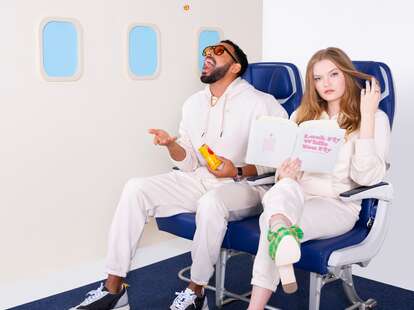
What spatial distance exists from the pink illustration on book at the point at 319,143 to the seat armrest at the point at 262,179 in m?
0.32

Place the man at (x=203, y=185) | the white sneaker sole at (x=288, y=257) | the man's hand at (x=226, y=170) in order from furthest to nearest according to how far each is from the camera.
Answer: the man's hand at (x=226, y=170) → the man at (x=203, y=185) → the white sneaker sole at (x=288, y=257)

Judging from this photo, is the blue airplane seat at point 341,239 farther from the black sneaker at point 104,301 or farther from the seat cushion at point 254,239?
the black sneaker at point 104,301

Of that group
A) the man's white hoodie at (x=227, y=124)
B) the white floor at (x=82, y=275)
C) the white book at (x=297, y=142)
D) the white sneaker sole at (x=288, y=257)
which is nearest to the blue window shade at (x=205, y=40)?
the man's white hoodie at (x=227, y=124)

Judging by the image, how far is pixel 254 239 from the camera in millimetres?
2420

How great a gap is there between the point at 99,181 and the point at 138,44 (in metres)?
0.79

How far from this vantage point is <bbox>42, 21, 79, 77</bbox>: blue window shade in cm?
288

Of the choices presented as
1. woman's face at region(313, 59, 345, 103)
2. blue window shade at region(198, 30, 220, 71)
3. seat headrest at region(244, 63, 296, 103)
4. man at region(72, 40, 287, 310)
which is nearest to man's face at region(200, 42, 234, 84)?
man at region(72, 40, 287, 310)

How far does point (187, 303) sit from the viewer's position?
2639 millimetres

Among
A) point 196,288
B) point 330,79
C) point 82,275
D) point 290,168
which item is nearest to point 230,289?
point 196,288

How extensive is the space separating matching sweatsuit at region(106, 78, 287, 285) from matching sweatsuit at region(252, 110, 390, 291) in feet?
0.88

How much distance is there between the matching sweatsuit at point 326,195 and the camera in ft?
7.39

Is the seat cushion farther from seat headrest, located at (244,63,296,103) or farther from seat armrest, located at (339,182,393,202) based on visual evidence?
seat headrest, located at (244,63,296,103)

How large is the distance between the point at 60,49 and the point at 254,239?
1.38 m

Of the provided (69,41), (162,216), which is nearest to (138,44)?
(69,41)
